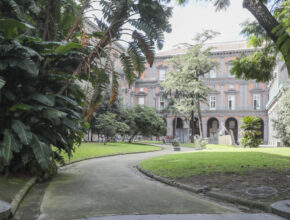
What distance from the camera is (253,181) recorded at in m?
6.95

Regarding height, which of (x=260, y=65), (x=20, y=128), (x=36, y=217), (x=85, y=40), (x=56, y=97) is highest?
(x=85, y=40)

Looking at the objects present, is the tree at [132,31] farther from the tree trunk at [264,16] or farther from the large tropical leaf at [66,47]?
the tree trunk at [264,16]

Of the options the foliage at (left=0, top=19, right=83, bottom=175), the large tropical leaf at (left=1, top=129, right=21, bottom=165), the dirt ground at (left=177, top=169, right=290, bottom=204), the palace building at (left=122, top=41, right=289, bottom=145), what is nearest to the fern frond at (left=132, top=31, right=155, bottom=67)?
the foliage at (left=0, top=19, right=83, bottom=175)

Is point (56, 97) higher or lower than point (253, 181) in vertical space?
higher

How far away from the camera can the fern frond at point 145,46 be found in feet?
28.8

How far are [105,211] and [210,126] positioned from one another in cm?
5421

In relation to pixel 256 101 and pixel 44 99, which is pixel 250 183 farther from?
pixel 256 101

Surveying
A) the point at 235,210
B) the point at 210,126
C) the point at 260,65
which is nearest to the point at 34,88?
the point at 235,210

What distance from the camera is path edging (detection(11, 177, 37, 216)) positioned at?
4.82 meters

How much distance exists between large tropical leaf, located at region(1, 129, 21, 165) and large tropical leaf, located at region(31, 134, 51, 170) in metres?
0.35

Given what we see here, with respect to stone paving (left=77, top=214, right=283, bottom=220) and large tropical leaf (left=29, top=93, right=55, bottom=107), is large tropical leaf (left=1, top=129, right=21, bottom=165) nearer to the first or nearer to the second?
large tropical leaf (left=29, top=93, right=55, bottom=107)

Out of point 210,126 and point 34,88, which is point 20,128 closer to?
point 34,88

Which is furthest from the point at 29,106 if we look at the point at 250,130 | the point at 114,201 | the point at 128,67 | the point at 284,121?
the point at 284,121

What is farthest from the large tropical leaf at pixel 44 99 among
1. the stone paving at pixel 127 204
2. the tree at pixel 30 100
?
the stone paving at pixel 127 204
